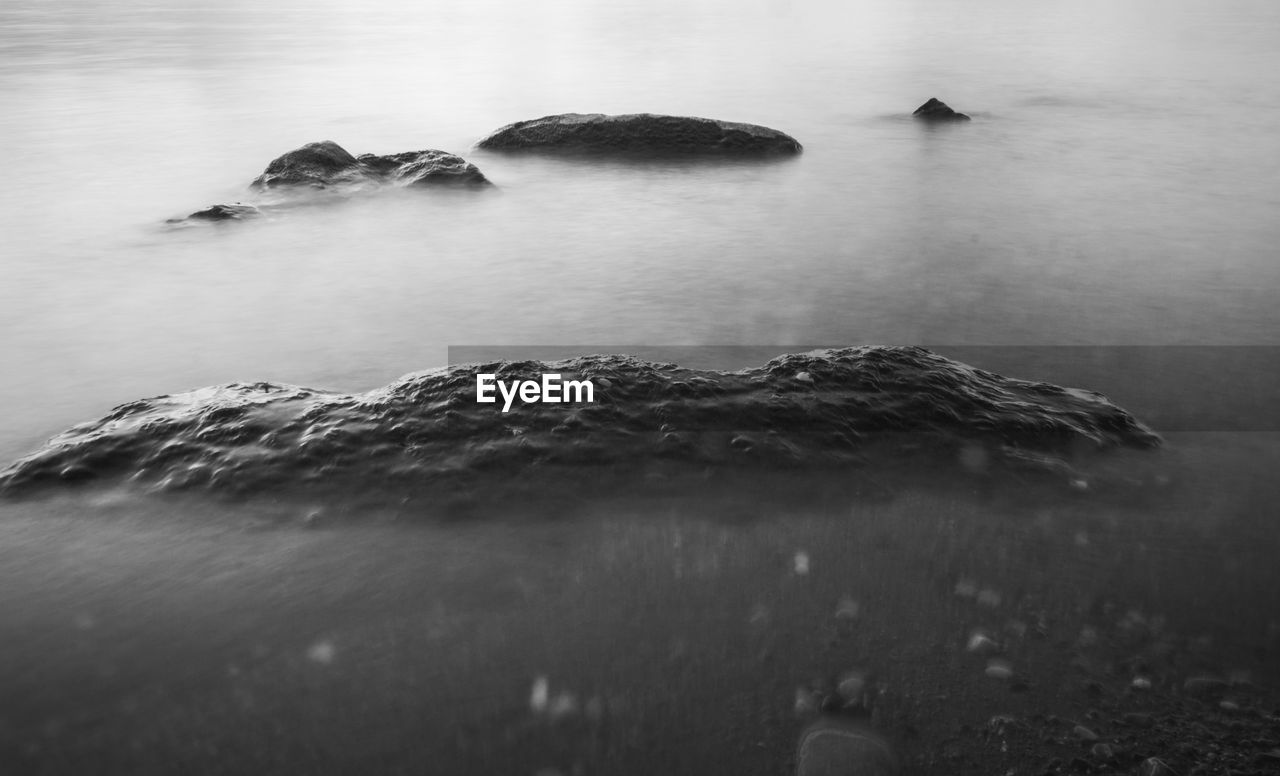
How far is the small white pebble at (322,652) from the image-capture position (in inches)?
97.9

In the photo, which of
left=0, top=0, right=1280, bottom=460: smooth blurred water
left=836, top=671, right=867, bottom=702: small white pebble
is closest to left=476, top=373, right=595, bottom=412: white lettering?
left=0, top=0, right=1280, bottom=460: smooth blurred water

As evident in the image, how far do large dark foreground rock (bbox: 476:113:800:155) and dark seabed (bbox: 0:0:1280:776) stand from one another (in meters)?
0.37

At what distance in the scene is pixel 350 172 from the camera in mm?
7977

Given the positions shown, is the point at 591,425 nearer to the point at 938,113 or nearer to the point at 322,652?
the point at 322,652

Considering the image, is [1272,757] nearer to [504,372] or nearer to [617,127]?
[504,372]

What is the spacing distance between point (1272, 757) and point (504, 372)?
9.32 feet

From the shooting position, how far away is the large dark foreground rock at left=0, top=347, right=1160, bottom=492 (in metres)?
3.31

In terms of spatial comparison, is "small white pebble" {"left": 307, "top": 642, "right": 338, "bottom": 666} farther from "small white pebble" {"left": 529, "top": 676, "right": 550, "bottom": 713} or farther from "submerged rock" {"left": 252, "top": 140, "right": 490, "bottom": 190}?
"submerged rock" {"left": 252, "top": 140, "right": 490, "bottom": 190}

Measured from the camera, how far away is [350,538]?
9.73 feet

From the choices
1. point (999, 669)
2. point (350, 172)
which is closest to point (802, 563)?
point (999, 669)

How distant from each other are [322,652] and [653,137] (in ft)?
24.6

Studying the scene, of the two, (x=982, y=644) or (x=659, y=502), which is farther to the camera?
(x=659, y=502)

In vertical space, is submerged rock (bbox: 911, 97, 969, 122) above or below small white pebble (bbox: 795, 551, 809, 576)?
above

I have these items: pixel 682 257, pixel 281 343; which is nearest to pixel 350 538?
pixel 281 343
